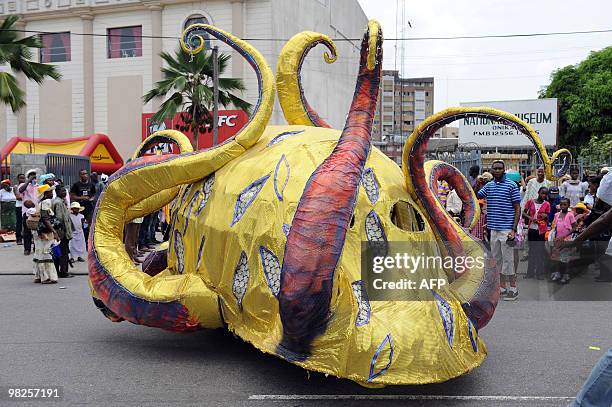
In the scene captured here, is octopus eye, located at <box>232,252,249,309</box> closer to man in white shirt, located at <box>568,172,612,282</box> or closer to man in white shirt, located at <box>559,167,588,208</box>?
man in white shirt, located at <box>568,172,612,282</box>

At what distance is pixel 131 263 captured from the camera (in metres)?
5.35

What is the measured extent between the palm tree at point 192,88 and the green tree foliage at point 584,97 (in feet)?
67.4

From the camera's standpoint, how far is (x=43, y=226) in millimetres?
8930

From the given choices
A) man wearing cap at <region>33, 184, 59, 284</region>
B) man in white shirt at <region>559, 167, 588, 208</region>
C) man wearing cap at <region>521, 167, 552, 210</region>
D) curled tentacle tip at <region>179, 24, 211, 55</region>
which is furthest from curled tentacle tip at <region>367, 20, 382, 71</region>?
man in white shirt at <region>559, 167, 588, 208</region>

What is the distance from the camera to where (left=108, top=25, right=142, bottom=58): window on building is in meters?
25.0

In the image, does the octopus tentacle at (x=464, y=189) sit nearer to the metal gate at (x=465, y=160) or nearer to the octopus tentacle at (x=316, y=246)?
the octopus tentacle at (x=316, y=246)

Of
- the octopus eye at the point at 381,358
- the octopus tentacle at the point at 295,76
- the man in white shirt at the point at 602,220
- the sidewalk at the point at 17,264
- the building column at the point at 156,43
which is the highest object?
the building column at the point at 156,43

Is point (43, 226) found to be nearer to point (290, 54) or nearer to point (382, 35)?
point (290, 54)

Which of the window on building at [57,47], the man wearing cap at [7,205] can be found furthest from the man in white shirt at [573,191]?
the window on building at [57,47]

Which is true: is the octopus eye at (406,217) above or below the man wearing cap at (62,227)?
above

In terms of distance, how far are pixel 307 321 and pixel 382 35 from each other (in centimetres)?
184

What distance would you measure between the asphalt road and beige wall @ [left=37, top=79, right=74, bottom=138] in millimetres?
20386

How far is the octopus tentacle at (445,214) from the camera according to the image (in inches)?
173

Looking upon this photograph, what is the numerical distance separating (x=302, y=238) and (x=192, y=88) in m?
15.8
